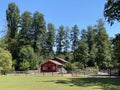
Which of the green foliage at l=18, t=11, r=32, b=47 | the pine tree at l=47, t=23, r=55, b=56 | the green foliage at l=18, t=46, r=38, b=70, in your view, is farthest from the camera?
the pine tree at l=47, t=23, r=55, b=56

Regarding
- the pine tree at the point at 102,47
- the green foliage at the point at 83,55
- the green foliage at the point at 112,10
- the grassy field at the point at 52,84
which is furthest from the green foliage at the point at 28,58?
the green foliage at the point at 112,10

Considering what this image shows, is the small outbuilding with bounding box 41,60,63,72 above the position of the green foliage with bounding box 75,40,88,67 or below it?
below

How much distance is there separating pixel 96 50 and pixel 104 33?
19.6 ft

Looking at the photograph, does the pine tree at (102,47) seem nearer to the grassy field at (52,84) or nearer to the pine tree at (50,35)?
the pine tree at (50,35)

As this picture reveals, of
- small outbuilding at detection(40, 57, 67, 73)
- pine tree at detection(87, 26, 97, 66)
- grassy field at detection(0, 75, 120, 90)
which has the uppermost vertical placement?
pine tree at detection(87, 26, 97, 66)

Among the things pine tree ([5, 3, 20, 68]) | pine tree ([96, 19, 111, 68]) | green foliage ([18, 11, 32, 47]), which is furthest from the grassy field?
pine tree ([5, 3, 20, 68])

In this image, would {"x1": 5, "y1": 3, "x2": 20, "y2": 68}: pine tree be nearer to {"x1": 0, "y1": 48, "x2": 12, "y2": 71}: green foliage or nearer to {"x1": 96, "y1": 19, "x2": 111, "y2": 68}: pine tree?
{"x1": 0, "y1": 48, "x2": 12, "y2": 71}: green foliage

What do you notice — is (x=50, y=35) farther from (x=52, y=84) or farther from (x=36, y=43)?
(x=52, y=84)

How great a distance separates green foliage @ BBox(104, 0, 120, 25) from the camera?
3216cm

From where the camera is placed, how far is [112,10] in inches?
1277

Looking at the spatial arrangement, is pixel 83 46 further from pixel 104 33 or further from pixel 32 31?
pixel 32 31

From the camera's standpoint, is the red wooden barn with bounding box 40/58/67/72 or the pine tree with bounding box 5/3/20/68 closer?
the red wooden barn with bounding box 40/58/67/72

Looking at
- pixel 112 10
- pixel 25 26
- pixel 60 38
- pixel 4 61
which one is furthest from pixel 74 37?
pixel 112 10

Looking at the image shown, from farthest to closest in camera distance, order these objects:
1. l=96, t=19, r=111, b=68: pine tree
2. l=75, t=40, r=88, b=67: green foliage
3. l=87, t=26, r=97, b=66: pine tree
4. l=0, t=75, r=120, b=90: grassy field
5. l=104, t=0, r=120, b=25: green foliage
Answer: l=87, t=26, r=97, b=66: pine tree < l=75, t=40, r=88, b=67: green foliage < l=96, t=19, r=111, b=68: pine tree < l=104, t=0, r=120, b=25: green foliage < l=0, t=75, r=120, b=90: grassy field
